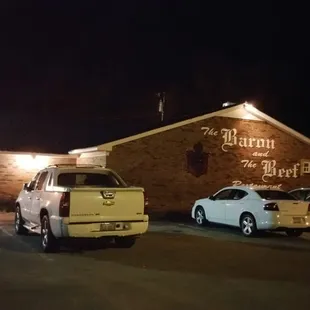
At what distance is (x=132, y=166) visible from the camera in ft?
71.3

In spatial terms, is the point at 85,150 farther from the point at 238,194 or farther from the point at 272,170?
the point at 272,170

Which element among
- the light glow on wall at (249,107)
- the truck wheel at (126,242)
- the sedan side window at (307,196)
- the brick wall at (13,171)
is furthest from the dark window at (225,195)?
the brick wall at (13,171)

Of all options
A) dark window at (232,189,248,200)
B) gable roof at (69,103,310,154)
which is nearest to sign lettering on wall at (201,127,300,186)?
gable roof at (69,103,310,154)

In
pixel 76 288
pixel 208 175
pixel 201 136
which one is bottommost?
pixel 76 288

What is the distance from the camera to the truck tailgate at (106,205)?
11625mm

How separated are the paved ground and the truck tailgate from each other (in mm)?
786

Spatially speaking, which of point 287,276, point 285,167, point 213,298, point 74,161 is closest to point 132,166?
point 74,161

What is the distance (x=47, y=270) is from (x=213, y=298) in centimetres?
333

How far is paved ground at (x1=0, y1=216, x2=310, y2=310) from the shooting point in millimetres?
7758

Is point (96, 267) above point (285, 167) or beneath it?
beneath

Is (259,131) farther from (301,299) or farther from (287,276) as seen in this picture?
(301,299)

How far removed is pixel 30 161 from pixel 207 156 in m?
7.07

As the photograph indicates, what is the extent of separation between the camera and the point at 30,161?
22.5 m

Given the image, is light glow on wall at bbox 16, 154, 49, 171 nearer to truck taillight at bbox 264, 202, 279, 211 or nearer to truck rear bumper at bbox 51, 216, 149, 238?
truck taillight at bbox 264, 202, 279, 211
